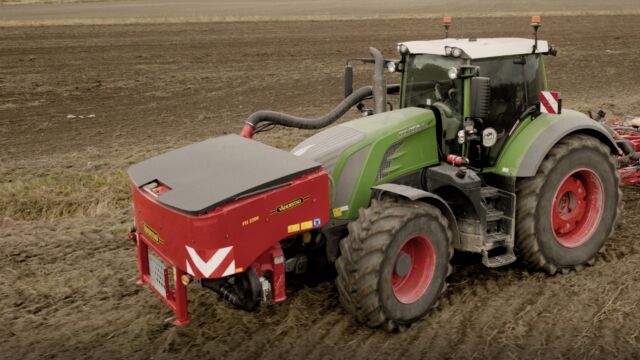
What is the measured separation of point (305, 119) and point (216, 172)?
1.68m

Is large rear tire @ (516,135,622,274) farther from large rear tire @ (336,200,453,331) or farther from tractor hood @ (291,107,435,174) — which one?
tractor hood @ (291,107,435,174)

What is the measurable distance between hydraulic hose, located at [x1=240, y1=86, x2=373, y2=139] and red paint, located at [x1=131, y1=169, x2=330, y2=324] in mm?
1375

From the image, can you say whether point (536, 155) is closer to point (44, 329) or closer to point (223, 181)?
point (223, 181)

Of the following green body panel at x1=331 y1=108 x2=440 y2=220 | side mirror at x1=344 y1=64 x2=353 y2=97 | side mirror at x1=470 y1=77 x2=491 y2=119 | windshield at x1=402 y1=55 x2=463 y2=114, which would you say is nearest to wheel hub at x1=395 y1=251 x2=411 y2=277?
green body panel at x1=331 y1=108 x2=440 y2=220

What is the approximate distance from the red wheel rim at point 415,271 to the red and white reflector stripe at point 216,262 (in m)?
1.36

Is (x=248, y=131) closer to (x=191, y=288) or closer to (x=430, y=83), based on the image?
(x=191, y=288)

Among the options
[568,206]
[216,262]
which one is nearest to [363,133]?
[216,262]

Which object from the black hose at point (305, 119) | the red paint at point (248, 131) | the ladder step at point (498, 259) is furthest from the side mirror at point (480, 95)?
the red paint at point (248, 131)

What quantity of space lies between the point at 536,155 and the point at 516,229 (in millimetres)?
689

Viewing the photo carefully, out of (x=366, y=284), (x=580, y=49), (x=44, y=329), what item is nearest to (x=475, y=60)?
(x=366, y=284)

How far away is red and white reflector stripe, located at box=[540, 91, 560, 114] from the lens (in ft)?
20.5

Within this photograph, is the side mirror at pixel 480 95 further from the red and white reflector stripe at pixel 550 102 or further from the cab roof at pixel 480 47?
the red and white reflector stripe at pixel 550 102

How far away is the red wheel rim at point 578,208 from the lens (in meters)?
6.35

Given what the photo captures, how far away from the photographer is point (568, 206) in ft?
21.2
